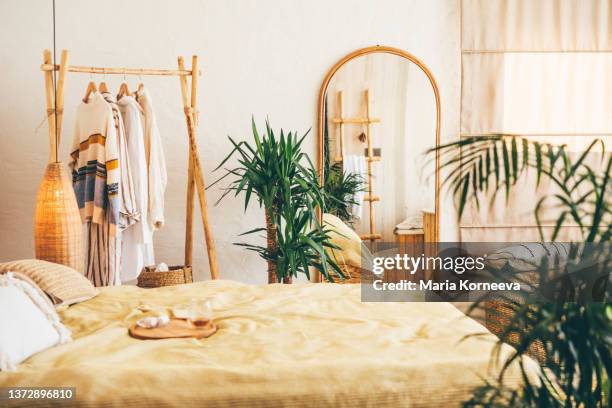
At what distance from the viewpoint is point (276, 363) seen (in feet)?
5.50

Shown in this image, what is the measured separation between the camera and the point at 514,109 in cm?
409

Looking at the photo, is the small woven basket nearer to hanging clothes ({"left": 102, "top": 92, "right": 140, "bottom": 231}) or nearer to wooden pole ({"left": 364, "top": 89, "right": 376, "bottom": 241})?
Answer: wooden pole ({"left": 364, "top": 89, "right": 376, "bottom": 241})

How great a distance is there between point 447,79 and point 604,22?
1161mm

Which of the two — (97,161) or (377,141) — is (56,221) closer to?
(97,161)

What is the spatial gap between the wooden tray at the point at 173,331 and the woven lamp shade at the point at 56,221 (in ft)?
3.69

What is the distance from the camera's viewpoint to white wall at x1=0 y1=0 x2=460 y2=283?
380 centimetres

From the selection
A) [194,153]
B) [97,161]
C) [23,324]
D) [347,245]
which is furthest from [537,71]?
[23,324]

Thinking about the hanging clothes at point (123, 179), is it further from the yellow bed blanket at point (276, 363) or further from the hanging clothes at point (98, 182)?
the yellow bed blanket at point (276, 363)

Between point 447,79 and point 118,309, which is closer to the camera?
point 118,309

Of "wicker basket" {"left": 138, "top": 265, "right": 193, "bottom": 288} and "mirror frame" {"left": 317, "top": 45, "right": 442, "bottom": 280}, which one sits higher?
"mirror frame" {"left": 317, "top": 45, "right": 442, "bottom": 280}

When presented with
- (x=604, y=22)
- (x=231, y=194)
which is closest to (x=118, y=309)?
(x=231, y=194)

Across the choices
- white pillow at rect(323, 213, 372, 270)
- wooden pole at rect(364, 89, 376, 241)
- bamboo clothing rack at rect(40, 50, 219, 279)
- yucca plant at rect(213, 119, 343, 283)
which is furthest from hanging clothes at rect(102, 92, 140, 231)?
wooden pole at rect(364, 89, 376, 241)

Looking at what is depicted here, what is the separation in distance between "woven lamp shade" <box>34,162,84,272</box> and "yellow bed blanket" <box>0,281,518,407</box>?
2.71ft

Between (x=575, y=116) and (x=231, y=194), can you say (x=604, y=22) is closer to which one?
(x=575, y=116)
